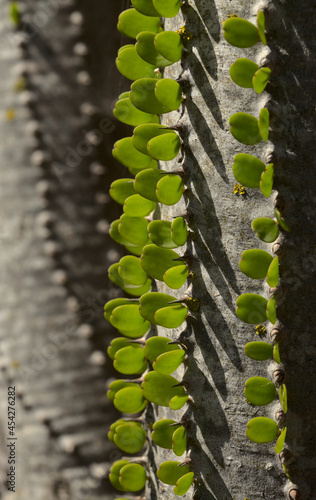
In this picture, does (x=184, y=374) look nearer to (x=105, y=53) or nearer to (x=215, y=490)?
(x=215, y=490)

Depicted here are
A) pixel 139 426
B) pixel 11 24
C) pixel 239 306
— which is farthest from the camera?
pixel 11 24

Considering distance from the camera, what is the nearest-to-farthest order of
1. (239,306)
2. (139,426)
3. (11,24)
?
(239,306) → (139,426) → (11,24)

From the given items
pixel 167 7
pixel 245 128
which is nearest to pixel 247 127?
pixel 245 128

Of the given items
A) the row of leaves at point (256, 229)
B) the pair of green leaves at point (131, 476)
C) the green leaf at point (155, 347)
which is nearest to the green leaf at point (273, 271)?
the row of leaves at point (256, 229)

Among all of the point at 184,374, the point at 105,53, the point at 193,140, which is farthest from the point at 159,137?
the point at 105,53

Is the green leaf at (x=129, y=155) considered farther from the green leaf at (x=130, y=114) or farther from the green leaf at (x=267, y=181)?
the green leaf at (x=267, y=181)

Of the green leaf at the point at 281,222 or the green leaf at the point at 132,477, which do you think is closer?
the green leaf at the point at 281,222

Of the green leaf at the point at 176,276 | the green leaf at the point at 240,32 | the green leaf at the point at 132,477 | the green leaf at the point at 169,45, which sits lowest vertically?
the green leaf at the point at 132,477
